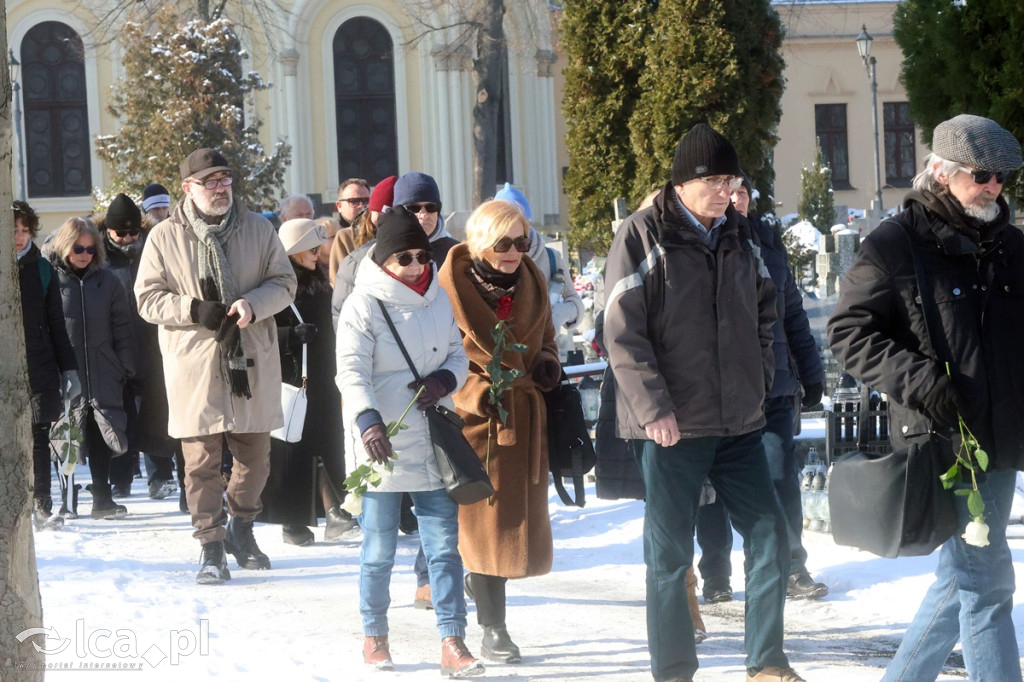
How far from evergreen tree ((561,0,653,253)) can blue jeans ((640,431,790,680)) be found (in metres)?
8.47

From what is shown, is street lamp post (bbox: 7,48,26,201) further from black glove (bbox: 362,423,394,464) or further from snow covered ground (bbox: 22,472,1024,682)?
black glove (bbox: 362,423,394,464)

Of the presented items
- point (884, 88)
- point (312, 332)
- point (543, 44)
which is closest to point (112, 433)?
point (312, 332)

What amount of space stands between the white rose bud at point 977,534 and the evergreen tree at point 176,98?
19.0 m

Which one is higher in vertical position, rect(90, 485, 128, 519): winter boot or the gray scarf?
the gray scarf

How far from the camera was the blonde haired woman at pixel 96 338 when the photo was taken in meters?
9.34

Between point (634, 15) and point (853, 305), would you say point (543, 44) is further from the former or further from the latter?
point (853, 305)

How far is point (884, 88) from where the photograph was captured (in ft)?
124

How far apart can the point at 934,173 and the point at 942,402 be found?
29.6 inches

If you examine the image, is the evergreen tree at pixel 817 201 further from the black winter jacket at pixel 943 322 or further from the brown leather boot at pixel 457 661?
the black winter jacket at pixel 943 322

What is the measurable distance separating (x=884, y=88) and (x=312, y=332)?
32136 millimetres

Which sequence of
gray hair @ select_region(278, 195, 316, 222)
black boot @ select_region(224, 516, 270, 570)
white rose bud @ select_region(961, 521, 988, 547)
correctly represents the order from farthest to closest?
gray hair @ select_region(278, 195, 316, 222)
black boot @ select_region(224, 516, 270, 570)
white rose bud @ select_region(961, 521, 988, 547)

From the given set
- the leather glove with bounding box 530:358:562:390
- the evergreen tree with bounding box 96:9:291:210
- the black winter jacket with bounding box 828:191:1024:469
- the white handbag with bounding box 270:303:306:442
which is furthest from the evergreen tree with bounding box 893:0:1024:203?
the evergreen tree with bounding box 96:9:291:210

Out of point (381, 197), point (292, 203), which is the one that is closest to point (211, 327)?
point (381, 197)

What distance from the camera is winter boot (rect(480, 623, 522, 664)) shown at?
5.77m
